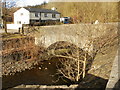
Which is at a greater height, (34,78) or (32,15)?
(32,15)

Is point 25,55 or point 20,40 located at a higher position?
point 20,40

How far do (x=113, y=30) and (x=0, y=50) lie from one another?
1093cm

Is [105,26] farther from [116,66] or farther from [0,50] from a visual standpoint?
[0,50]

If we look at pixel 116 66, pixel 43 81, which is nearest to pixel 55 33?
pixel 43 81

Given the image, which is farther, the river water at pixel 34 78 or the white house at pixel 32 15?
the white house at pixel 32 15

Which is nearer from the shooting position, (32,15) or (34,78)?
(34,78)

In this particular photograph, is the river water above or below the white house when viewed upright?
below

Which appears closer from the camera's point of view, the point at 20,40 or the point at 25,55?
the point at 25,55

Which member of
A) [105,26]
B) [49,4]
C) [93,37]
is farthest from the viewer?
[49,4]

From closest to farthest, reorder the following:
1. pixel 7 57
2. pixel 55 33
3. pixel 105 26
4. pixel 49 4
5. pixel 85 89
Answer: pixel 85 89
pixel 105 26
pixel 7 57
pixel 55 33
pixel 49 4

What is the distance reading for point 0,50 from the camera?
14.0 m

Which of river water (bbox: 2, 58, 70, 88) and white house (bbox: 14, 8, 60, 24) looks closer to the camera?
river water (bbox: 2, 58, 70, 88)

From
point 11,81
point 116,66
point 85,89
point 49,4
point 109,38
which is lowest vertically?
point 11,81

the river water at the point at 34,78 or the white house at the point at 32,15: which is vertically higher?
the white house at the point at 32,15
